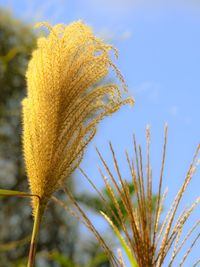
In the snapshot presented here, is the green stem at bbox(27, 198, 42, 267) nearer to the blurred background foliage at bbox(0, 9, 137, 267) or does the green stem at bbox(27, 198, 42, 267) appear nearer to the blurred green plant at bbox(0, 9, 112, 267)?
the blurred background foliage at bbox(0, 9, 137, 267)

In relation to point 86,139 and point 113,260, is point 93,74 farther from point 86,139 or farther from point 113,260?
point 113,260

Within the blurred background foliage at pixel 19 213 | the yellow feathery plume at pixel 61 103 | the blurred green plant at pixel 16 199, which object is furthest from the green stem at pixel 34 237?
the blurred green plant at pixel 16 199

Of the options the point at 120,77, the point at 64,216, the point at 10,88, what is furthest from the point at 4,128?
the point at 120,77

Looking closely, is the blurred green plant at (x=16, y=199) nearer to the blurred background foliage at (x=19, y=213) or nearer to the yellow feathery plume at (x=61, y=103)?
the blurred background foliage at (x=19, y=213)

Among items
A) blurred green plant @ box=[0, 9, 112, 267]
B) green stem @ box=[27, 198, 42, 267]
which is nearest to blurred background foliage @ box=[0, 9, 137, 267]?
blurred green plant @ box=[0, 9, 112, 267]

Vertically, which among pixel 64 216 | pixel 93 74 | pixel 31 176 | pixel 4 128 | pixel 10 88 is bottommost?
pixel 31 176

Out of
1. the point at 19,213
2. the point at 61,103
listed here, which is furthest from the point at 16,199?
the point at 61,103
